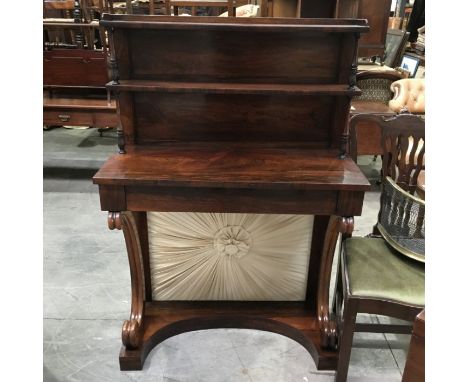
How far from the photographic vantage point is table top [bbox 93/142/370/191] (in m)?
1.45

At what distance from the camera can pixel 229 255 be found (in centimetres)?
201

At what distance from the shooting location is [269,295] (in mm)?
2123

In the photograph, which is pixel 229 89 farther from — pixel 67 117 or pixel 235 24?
pixel 67 117

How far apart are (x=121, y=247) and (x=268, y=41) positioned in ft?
5.63

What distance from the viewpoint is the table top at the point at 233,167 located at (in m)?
1.45

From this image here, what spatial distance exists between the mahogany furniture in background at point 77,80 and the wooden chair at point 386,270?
2475 millimetres

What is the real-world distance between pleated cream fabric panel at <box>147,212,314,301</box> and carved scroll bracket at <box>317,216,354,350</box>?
0.17 metres

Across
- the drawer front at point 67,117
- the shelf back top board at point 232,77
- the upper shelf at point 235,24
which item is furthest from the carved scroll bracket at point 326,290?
the drawer front at point 67,117

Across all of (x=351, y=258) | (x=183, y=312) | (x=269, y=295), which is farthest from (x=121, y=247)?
(x=351, y=258)

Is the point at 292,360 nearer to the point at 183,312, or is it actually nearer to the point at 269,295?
the point at 269,295

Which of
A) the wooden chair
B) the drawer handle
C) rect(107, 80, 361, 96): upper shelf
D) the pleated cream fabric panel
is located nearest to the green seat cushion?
the wooden chair

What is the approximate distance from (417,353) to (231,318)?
1.31 meters

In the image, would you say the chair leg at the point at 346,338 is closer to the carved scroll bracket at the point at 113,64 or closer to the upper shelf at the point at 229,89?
the upper shelf at the point at 229,89

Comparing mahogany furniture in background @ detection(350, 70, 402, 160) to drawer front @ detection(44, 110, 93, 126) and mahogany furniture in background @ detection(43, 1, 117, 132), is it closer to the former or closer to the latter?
mahogany furniture in background @ detection(43, 1, 117, 132)
